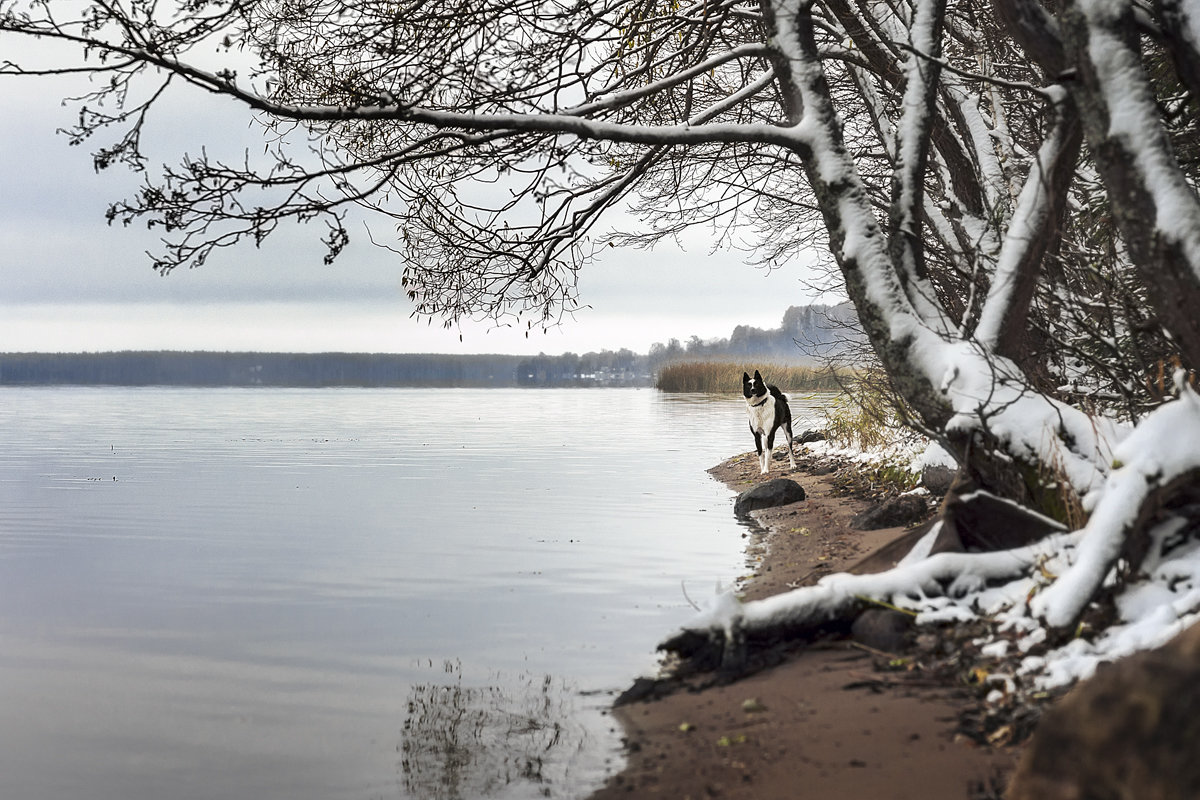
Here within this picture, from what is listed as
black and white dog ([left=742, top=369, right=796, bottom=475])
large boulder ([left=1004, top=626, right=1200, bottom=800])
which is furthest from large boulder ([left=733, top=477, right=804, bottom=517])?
large boulder ([left=1004, top=626, right=1200, bottom=800])

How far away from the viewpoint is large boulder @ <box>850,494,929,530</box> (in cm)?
1175

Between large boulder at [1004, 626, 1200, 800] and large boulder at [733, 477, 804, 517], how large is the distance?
12129 mm

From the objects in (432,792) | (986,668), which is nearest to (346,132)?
(432,792)

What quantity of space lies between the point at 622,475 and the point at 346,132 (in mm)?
12107

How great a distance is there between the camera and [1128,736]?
3.21 metres

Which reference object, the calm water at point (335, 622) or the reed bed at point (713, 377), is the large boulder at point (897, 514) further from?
the reed bed at point (713, 377)

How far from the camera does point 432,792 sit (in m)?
5.33

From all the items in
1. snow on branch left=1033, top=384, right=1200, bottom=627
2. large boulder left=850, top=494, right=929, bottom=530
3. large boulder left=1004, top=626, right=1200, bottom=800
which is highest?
snow on branch left=1033, top=384, right=1200, bottom=627

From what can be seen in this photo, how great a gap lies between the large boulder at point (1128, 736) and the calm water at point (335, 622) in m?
2.49

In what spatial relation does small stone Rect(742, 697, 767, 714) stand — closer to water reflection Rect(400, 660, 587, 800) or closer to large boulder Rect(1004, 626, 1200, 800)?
water reflection Rect(400, 660, 587, 800)

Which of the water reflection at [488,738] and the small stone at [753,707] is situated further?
the small stone at [753,707]

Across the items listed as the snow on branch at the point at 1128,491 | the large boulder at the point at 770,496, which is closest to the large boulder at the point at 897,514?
the large boulder at the point at 770,496

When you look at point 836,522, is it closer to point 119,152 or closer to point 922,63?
point 922,63

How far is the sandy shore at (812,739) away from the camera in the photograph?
4.48m
